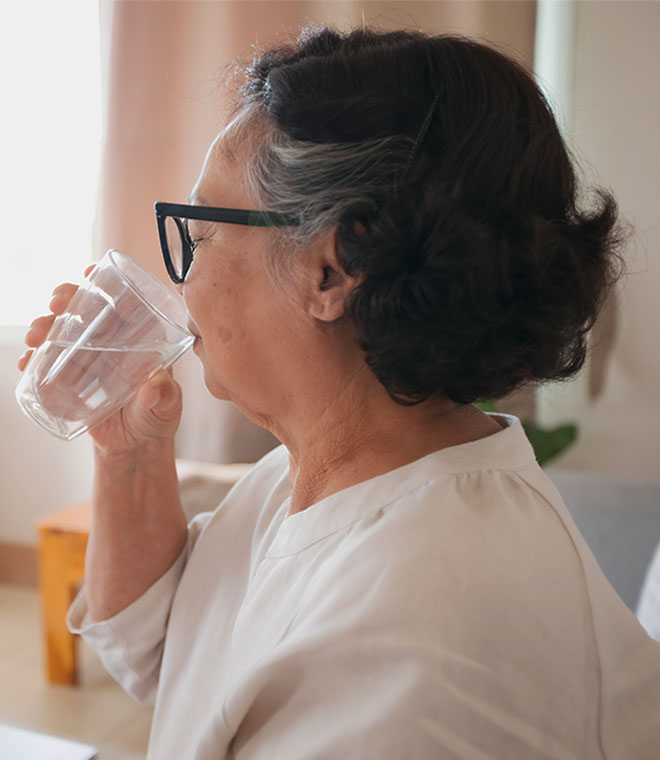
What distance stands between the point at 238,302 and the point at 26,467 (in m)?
2.72

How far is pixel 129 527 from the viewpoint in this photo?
3.47 feet

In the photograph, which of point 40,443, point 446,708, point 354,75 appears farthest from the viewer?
point 40,443

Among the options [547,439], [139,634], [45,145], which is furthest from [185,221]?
[45,145]

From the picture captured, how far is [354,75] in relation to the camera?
741 mm

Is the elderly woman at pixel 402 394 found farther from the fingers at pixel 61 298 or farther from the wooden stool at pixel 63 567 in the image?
the wooden stool at pixel 63 567

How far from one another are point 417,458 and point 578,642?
0.23 meters

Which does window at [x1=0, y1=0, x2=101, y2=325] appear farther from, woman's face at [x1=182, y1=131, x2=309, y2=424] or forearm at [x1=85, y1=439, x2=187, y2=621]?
woman's face at [x1=182, y1=131, x2=309, y2=424]

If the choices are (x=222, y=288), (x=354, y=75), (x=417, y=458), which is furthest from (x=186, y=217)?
(x=417, y=458)

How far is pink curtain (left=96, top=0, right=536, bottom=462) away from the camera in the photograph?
8.41 feet

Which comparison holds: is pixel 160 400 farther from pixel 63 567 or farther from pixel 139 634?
pixel 63 567

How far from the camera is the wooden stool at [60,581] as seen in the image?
2.33 metres

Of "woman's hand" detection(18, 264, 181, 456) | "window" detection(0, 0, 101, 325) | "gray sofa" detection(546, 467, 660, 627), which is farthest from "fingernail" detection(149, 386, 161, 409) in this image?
"window" detection(0, 0, 101, 325)

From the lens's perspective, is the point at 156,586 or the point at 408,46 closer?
the point at 408,46

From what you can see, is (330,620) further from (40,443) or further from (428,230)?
(40,443)
